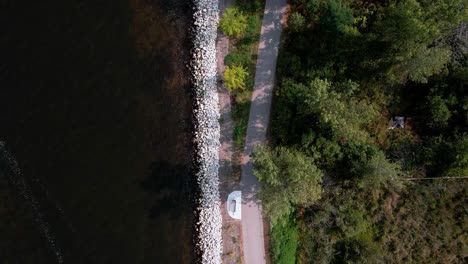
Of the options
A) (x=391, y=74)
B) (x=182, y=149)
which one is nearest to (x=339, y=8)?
(x=391, y=74)

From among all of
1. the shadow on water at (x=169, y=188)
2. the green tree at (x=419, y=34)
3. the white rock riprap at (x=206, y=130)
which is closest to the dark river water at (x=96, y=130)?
the shadow on water at (x=169, y=188)

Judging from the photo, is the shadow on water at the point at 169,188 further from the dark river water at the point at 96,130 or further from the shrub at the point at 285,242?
the shrub at the point at 285,242

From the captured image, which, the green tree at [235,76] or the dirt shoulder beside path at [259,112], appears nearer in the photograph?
the green tree at [235,76]

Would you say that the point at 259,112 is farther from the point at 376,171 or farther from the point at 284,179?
the point at 376,171

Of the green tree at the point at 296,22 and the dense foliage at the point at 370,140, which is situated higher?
the green tree at the point at 296,22

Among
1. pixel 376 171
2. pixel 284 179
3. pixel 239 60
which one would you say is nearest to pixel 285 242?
pixel 284 179

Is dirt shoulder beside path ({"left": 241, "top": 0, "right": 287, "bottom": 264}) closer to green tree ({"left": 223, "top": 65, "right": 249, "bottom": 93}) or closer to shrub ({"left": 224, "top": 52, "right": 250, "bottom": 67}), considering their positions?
shrub ({"left": 224, "top": 52, "right": 250, "bottom": 67})

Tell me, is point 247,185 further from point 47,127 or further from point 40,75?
point 40,75

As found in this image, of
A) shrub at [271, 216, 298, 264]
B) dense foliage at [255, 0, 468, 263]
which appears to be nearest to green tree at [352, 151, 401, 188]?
dense foliage at [255, 0, 468, 263]
